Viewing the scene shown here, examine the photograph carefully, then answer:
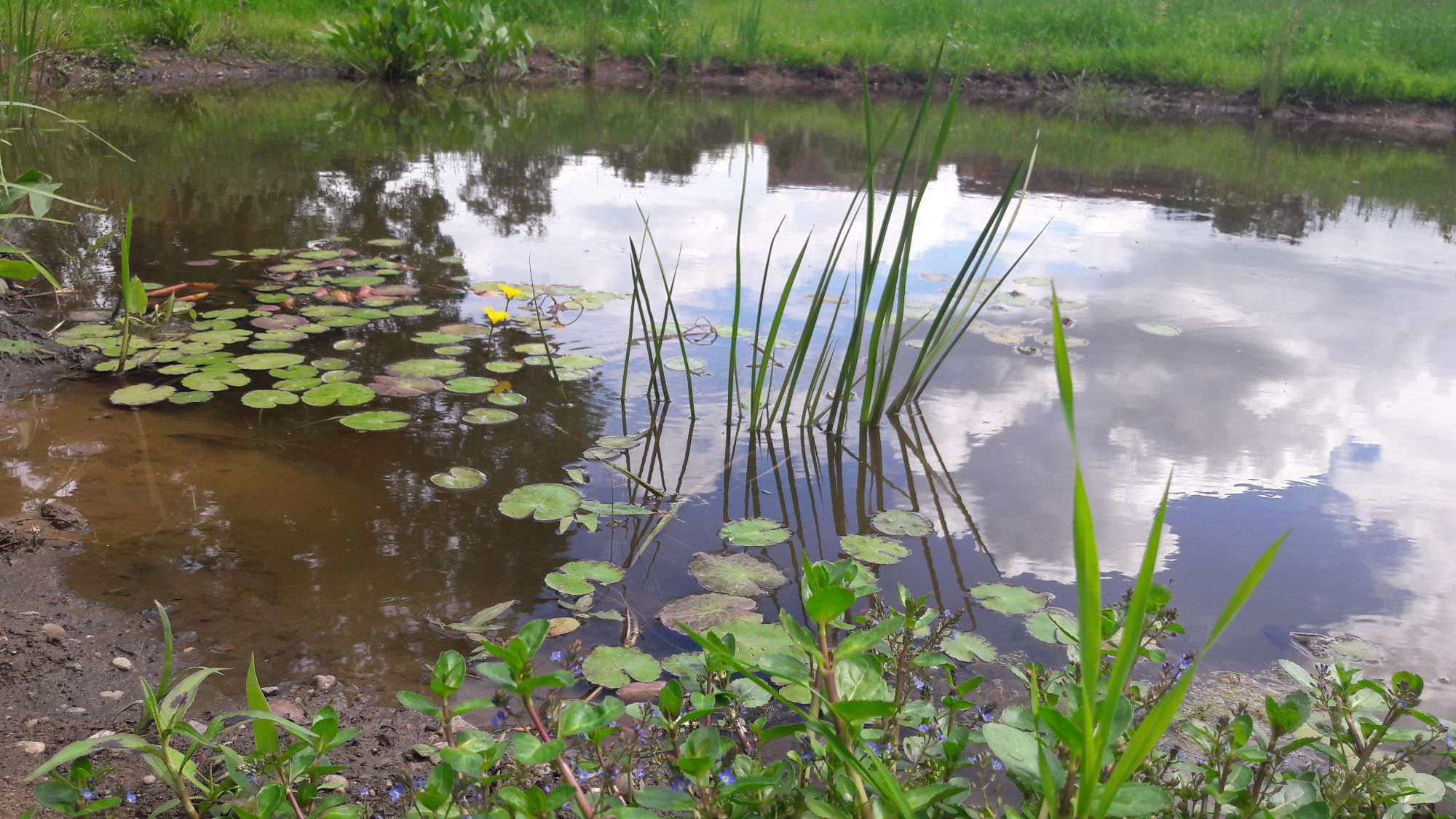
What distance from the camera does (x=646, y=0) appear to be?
1020cm

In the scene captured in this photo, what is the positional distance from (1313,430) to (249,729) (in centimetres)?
218

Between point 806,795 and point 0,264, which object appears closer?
point 806,795

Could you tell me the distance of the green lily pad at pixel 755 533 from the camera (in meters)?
1.66

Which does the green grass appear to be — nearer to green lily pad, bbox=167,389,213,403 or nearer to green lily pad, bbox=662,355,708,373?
green lily pad, bbox=167,389,213,403

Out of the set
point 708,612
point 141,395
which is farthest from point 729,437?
point 141,395

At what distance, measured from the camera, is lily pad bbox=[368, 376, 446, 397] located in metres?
2.16

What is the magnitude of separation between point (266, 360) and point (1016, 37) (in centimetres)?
Answer: 1007

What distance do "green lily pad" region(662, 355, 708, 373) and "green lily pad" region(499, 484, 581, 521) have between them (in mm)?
694

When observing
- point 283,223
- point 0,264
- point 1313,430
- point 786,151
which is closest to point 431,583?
point 0,264

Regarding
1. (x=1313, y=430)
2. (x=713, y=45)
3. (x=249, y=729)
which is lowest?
(x=249, y=729)

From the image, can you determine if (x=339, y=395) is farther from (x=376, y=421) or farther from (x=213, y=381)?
(x=213, y=381)

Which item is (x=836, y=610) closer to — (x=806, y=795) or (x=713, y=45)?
(x=806, y=795)

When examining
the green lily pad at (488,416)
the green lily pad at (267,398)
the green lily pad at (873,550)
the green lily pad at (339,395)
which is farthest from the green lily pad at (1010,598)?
the green lily pad at (267,398)

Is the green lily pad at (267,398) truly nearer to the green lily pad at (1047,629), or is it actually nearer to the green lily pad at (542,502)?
the green lily pad at (542,502)
